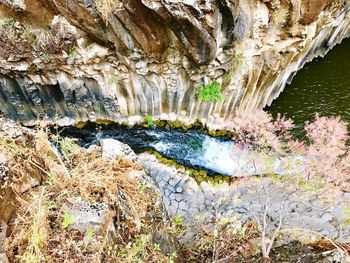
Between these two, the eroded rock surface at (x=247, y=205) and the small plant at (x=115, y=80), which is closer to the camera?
the eroded rock surface at (x=247, y=205)

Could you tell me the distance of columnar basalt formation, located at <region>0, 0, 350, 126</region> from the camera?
9125 mm

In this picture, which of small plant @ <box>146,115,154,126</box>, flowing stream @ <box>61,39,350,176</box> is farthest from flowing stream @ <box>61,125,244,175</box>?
small plant @ <box>146,115,154,126</box>

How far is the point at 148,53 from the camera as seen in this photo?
1003cm

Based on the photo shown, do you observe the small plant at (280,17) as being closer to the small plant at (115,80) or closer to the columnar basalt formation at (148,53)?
the columnar basalt formation at (148,53)

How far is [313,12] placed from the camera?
390 inches

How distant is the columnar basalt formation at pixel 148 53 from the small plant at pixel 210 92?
166 mm

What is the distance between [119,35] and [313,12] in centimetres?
506

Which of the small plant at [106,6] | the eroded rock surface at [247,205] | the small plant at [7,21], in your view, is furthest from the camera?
the small plant at [7,21]

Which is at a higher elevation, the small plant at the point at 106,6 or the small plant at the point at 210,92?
the small plant at the point at 106,6

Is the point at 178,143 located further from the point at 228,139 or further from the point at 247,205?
the point at 247,205

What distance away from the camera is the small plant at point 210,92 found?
1108 centimetres

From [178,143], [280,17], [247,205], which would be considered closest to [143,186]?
[247,205]

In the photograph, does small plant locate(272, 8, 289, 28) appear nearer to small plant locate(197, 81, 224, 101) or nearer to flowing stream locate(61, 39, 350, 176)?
small plant locate(197, 81, 224, 101)

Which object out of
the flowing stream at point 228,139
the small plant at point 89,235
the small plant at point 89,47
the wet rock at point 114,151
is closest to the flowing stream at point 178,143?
the flowing stream at point 228,139
